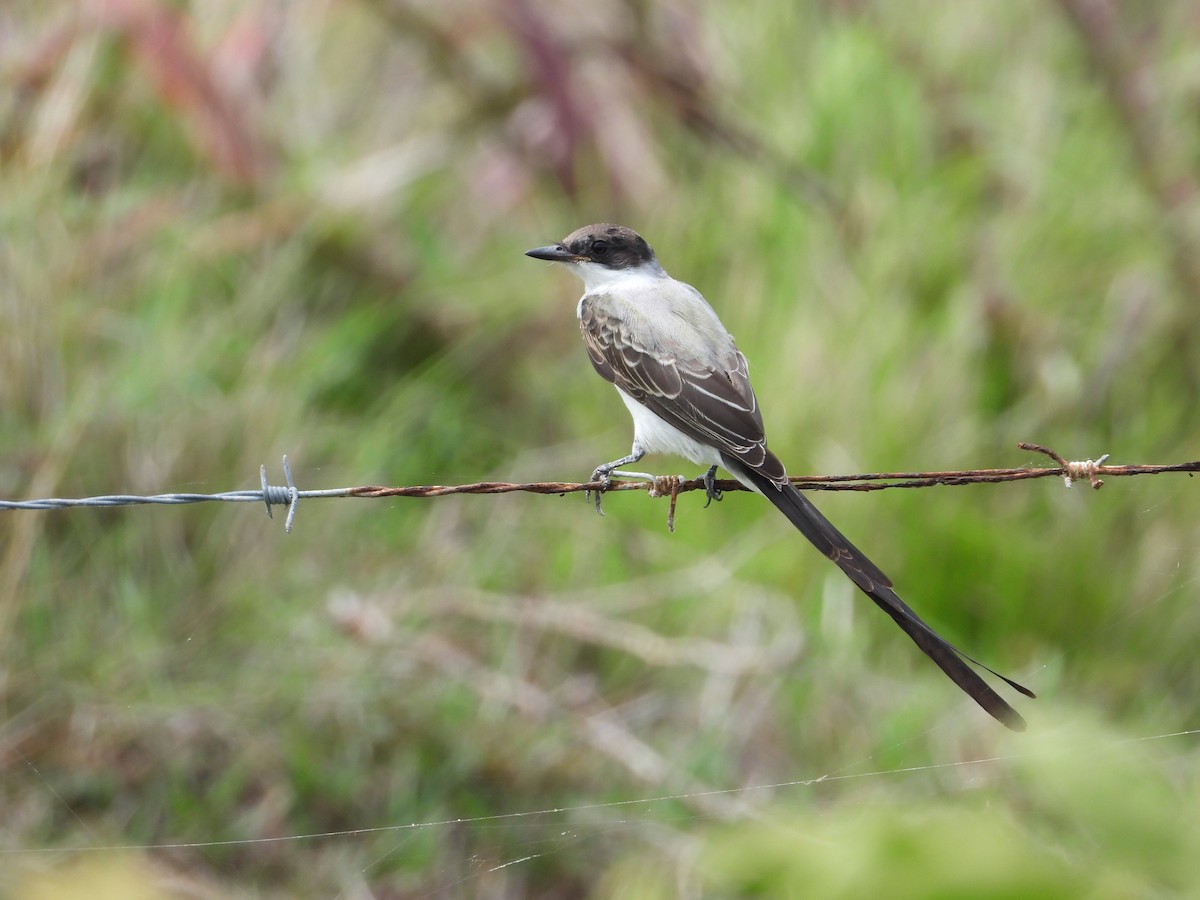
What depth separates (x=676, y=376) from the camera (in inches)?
131

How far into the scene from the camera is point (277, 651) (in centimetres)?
412

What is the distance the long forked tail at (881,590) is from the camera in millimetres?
2229

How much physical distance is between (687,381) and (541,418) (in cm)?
233

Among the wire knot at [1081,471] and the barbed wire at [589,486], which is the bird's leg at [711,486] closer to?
the barbed wire at [589,486]

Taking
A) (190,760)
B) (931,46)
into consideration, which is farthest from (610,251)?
(931,46)

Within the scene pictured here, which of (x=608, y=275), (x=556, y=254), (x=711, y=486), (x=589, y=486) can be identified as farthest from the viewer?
(x=608, y=275)

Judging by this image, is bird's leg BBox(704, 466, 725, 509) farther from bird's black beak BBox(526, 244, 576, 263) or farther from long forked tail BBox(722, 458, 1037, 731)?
bird's black beak BBox(526, 244, 576, 263)

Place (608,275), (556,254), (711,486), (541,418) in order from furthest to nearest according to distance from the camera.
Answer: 1. (541,418)
2. (608,275)
3. (556,254)
4. (711,486)

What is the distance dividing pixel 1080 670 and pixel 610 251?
2.04 metres

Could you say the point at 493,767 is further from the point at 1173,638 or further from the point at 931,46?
the point at 931,46

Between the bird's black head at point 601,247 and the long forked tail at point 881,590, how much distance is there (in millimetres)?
995

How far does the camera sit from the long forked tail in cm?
223

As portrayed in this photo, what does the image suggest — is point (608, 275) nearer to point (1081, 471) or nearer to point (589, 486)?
point (589, 486)

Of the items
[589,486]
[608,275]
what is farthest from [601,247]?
[589,486]
